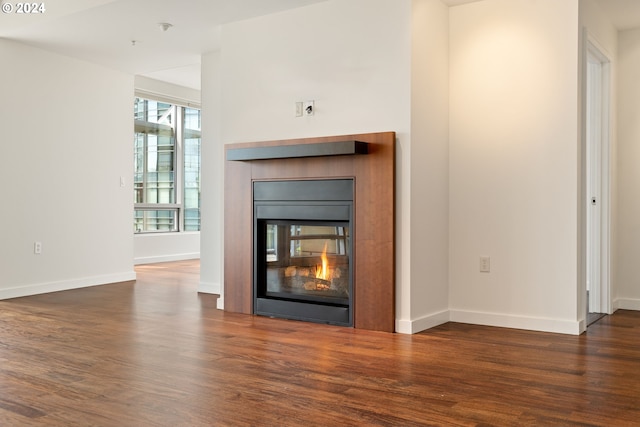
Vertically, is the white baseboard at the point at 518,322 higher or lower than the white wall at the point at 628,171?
lower

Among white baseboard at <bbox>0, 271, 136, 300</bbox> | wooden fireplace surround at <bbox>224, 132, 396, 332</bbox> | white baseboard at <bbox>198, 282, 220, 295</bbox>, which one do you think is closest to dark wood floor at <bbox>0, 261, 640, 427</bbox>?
wooden fireplace surround at <bbox>224, 132, 396, 332</bbox>

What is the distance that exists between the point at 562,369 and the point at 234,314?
7.98 feet

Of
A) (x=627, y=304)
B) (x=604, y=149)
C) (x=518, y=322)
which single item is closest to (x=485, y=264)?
(x=518, y=322)

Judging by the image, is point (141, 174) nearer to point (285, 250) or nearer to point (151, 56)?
point (151, 56)

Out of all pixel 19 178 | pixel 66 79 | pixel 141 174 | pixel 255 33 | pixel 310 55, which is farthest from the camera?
pixel 141 174

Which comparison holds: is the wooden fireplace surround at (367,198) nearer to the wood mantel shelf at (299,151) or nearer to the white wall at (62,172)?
the wood mantel shelf at (299,151)

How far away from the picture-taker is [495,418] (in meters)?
2.25

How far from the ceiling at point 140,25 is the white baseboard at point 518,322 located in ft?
7.23

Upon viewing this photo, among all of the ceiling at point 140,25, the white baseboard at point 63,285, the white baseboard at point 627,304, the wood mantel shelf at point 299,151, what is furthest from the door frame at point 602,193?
the white baseboard at point 63,285

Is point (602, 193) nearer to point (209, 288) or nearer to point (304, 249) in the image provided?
point (304, 249)

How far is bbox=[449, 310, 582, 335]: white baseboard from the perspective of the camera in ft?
12.6

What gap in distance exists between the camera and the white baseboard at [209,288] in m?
5.63

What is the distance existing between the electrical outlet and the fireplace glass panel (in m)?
0.95

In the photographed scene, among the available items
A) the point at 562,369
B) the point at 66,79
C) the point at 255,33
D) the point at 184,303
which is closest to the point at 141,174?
the point at 66,79
